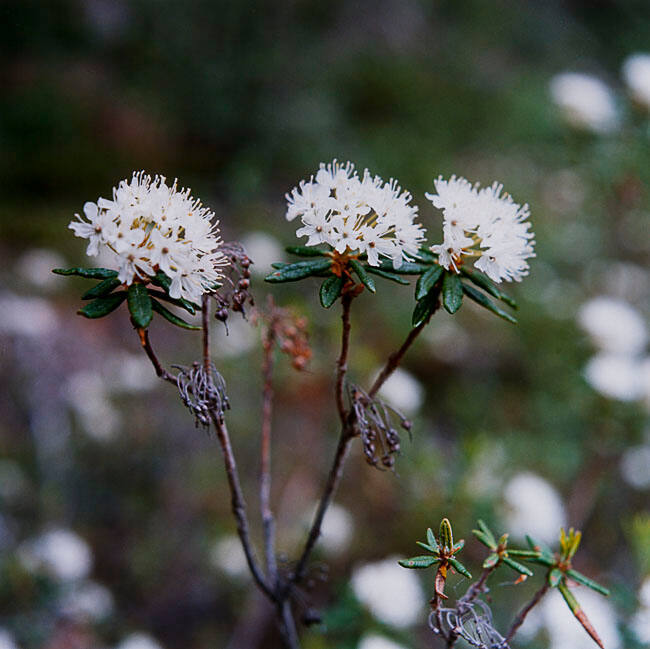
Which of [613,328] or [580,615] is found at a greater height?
[613,328]

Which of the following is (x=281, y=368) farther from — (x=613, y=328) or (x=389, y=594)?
(x=613, y=328)

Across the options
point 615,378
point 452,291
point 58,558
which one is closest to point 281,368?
point 58,558

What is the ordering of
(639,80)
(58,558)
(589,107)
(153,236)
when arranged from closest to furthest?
(153,236), (58,558), (639,80), (589,107)

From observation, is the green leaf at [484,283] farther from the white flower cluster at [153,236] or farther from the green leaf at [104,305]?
the green leaf at [104,305]

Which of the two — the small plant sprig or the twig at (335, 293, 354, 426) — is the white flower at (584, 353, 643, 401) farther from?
the twig at (335, 293, 354, 426)

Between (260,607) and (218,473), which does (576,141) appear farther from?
(260,607)

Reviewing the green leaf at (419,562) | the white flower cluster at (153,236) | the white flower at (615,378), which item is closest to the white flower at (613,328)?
the white flower at (615,378)
